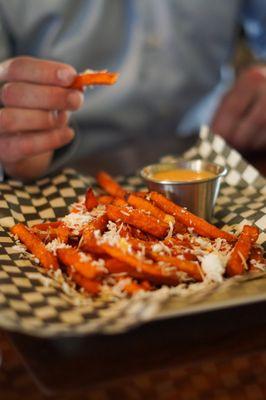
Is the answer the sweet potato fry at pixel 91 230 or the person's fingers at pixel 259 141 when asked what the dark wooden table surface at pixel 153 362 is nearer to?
the sweet potato fry at pixel 91 230

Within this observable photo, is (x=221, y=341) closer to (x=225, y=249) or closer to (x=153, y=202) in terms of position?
(x=225, y=249)

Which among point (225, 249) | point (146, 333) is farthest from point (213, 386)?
point (225, 249)

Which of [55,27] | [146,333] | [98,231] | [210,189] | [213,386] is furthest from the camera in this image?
[55,27]

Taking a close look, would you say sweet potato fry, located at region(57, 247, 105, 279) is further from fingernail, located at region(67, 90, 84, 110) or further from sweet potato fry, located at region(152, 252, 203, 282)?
fingernail, located at region(67, 90, 84, 110)

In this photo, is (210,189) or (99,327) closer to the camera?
(99,327)

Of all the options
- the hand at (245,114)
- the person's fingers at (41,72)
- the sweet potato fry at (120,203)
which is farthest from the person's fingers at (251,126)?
the sweet potato fry at (120,203)

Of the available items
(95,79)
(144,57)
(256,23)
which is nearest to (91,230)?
(95,79)
